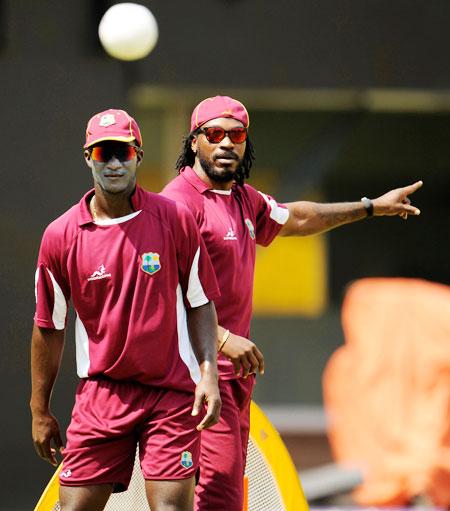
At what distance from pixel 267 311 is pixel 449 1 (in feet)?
28.7

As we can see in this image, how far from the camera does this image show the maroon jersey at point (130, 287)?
188 inches

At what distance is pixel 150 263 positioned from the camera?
4793 mm

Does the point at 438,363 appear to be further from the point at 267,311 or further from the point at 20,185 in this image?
the point at 267,311

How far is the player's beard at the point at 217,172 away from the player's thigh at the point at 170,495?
1.34 m

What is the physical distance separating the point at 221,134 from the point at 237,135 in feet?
0.22

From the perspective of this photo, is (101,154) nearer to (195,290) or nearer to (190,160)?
(195,290)

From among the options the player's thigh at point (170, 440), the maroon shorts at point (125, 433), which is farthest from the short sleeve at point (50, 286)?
the player's thigh at point (170, 440)

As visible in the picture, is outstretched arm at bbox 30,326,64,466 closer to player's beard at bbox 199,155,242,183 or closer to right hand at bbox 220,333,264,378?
right hand at bbox 220,333,264,378

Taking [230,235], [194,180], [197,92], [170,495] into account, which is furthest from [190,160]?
[197,92]

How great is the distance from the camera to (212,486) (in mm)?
5344

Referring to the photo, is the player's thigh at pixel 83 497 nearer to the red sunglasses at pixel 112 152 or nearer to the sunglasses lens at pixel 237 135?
the red sunglasses at pixel 112 152

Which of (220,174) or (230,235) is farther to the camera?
(220,174)

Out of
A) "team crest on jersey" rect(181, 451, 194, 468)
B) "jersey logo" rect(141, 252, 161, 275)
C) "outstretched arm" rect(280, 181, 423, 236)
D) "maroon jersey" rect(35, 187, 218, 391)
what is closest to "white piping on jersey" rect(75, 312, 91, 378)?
"maroon jersey" rect(35, 187, 218, 391)

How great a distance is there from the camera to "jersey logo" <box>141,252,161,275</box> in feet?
15.7
